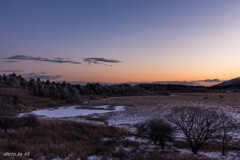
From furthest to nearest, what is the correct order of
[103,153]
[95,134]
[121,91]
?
[121,91], [95,134], [103,153]

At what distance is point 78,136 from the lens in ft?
58.1

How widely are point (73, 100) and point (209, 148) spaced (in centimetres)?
5534

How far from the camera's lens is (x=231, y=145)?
50.2ft

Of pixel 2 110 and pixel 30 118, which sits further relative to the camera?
pixel 30 118

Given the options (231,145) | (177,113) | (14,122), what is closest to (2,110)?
(14,122)

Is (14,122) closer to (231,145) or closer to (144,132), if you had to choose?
(144,132)

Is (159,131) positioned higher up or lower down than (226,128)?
lower down

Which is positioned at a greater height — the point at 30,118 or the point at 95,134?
the point at 30,118

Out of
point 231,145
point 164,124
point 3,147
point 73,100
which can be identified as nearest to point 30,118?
point 3,147

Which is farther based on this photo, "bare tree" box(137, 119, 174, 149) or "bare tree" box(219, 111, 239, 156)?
"bare tree" box(137, 119, 174, 149)

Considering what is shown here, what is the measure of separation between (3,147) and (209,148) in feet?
52.5

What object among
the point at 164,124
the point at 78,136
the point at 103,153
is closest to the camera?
the point at 103,153

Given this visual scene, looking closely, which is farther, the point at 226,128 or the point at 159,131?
the point at 159,131

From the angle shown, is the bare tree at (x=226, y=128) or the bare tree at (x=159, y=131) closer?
the bare tree at (x=226, y=128)
